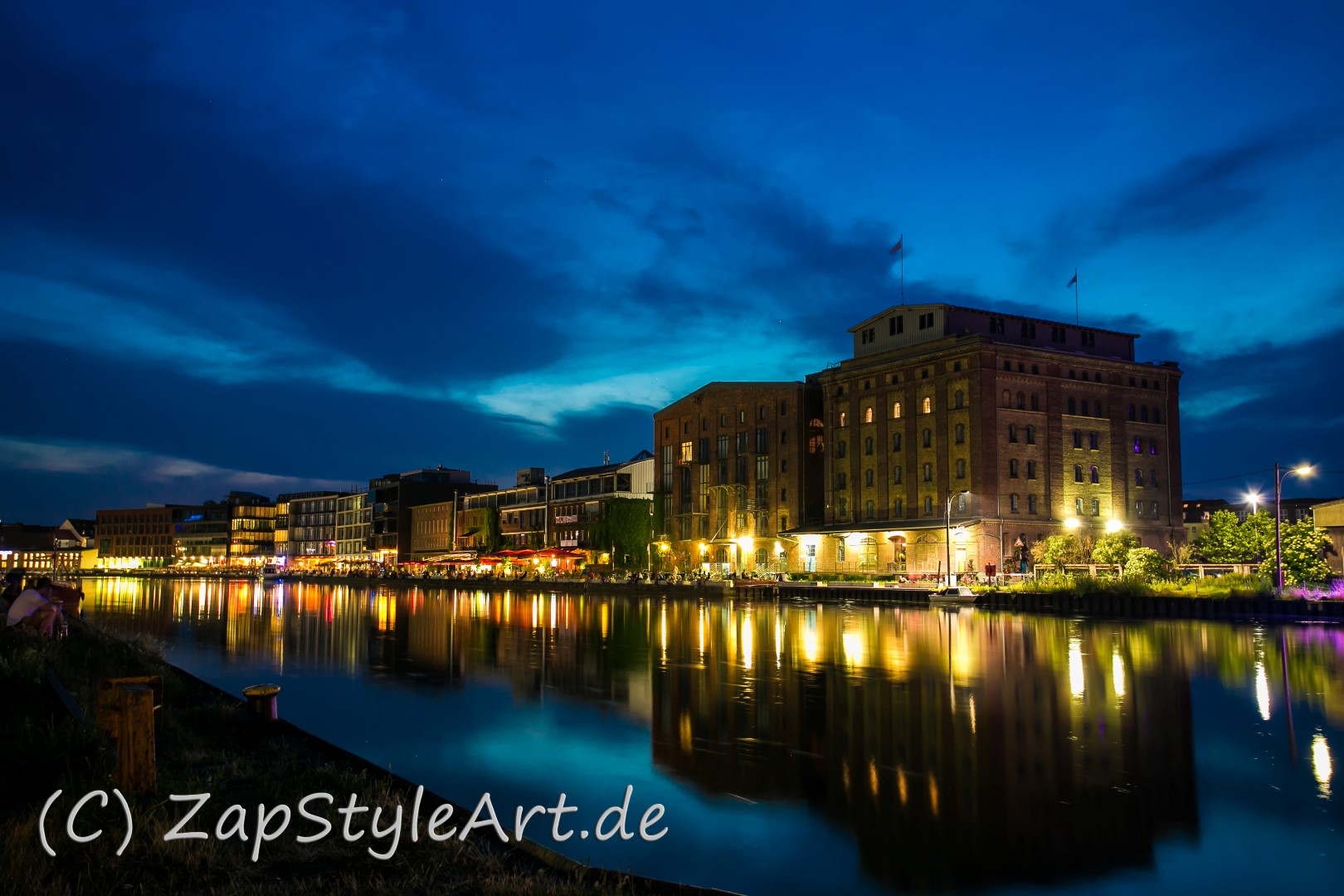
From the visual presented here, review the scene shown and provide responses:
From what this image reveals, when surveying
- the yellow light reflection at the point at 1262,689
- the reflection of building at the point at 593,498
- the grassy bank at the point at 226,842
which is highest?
the reflection of building at the point at 593,498

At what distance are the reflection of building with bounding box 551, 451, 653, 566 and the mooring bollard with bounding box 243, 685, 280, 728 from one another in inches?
3495

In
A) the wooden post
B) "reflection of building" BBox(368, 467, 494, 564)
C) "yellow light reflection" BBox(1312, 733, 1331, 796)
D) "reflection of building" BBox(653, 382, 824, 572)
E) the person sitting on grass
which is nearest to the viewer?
the wooden post

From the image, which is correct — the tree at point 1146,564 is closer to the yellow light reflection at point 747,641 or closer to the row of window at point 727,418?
the yellow light reflection at point 747,641

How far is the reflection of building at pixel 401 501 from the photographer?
164 meters

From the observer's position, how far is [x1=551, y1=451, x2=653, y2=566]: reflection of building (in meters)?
106

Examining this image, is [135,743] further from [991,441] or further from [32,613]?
[991,441]

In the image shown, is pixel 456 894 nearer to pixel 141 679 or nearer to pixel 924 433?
pixel 141 679

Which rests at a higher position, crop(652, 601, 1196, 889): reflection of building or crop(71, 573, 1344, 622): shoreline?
crop(652, 601, 1196, 889): reflection of building

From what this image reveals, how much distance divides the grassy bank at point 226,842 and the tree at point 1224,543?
61.4 metres

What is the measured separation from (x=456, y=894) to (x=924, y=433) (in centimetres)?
7580

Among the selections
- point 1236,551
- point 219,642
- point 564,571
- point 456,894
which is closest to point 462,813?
point 456,894

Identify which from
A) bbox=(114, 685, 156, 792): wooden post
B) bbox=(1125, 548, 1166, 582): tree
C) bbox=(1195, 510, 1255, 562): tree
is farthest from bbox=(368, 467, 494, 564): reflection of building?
bbox=(114, 685, 156, 792): wooden post

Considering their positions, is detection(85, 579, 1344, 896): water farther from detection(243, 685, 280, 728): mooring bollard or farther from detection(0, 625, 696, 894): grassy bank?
detection(0, 625, 696, 894): grassy bank

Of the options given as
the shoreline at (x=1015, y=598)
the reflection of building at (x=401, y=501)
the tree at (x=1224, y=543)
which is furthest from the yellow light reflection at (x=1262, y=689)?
the reflection of building at (x=401, y=501)
